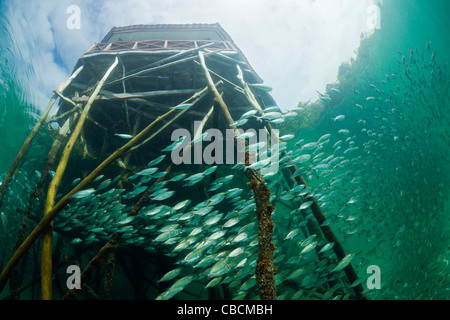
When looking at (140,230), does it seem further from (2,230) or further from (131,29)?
(131,29)


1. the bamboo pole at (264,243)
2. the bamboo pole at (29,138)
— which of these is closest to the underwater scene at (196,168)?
the bamboo pole at (29,138)

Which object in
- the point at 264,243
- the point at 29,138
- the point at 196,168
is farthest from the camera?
the point at 196,168

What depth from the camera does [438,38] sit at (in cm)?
673

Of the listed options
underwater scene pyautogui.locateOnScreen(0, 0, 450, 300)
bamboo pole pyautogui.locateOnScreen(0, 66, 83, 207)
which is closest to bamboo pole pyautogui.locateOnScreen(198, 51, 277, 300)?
underwater scene pyautogui.locateOnScreen(0, 0, 450, 300)

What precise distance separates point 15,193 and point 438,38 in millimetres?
14773

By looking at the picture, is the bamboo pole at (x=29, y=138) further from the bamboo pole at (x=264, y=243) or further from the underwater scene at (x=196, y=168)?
the bamboo pole at (x=264, y=243)

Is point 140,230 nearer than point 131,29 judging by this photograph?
Yes

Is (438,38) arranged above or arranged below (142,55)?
below

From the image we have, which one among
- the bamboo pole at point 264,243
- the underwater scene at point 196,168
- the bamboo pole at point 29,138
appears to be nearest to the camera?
the bamboo pole at point 264,243

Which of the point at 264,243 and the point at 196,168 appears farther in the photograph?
the point at 196,168

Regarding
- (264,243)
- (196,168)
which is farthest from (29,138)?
(264,243)

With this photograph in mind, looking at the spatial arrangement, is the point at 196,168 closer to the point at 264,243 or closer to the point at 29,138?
the point at 29,138
